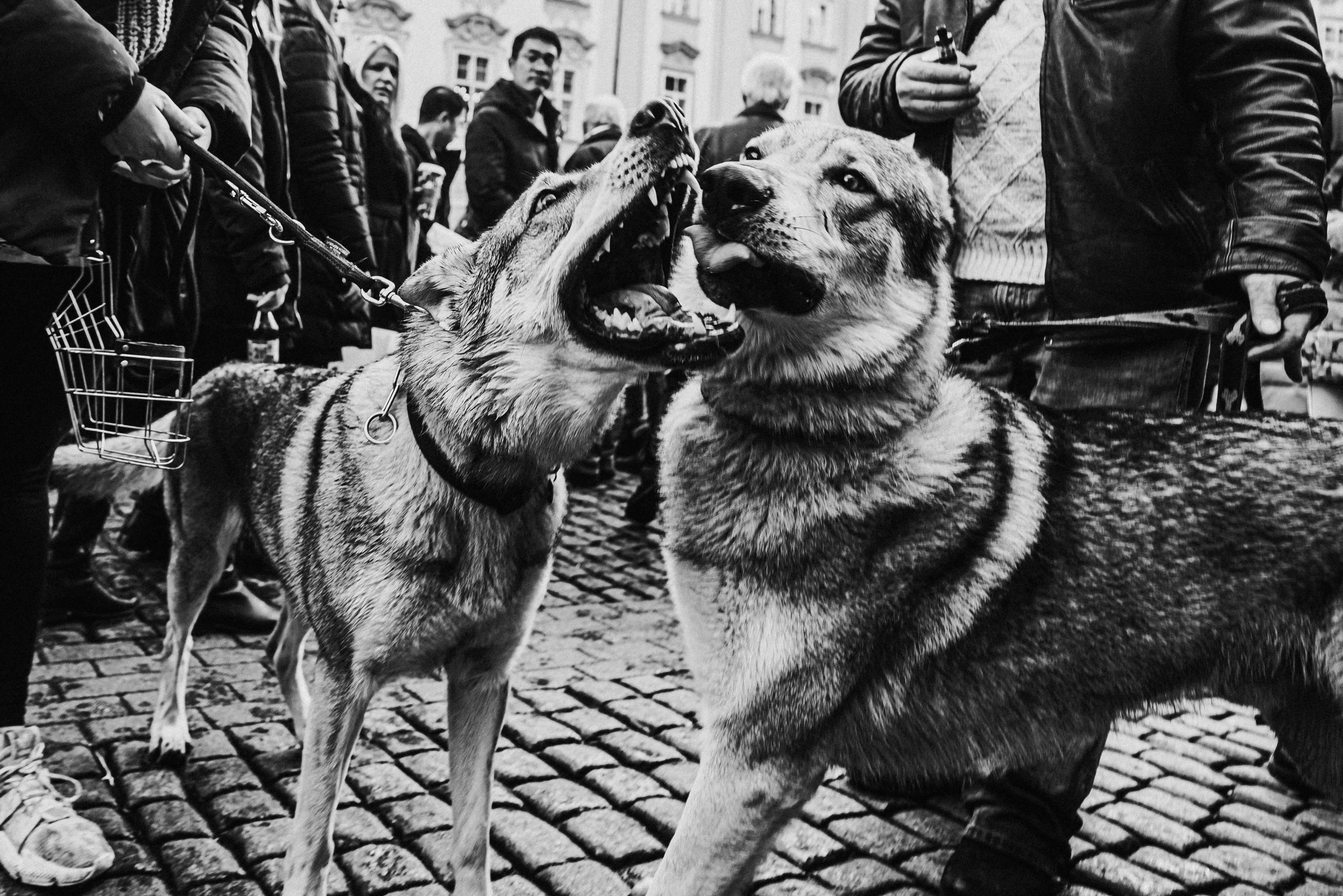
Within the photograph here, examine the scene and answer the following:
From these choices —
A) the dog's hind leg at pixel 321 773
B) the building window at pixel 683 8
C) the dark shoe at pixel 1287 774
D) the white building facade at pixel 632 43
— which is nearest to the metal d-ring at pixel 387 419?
the dog's hind leg at pixel 321 773

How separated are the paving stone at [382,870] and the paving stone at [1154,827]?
6.58 ft

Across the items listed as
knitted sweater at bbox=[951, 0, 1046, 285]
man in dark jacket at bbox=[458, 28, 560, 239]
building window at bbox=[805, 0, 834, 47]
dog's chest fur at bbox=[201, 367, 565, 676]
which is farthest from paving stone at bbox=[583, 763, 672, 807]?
building window at bbox=[805, 0, 834, 47]

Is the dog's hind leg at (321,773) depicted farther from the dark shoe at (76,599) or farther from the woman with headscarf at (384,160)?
the woman with headscarf at (384,160)

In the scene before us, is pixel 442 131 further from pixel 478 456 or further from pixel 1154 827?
pixel 1154 827

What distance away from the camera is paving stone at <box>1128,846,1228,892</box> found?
2.69 meters

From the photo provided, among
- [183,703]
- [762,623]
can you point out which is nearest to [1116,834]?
[762,623]

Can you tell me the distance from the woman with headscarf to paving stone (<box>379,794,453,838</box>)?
3.16m

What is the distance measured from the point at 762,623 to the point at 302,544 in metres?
1.26

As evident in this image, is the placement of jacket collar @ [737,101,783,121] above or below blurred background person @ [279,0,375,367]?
above

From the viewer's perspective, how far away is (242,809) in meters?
2.82

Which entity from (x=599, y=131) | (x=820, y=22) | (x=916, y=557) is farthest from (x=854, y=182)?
(x=820, y=22)

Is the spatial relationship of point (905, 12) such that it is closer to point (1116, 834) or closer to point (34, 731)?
point (1116, 834)

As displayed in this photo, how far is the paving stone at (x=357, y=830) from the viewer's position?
2680 mm

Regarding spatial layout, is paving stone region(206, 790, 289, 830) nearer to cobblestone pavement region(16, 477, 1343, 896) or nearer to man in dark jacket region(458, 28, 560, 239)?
cobblestone pavement region(16, 477, 1343, 896)
